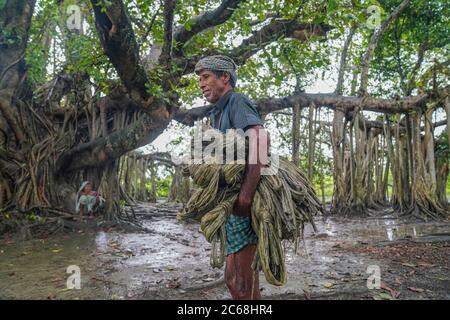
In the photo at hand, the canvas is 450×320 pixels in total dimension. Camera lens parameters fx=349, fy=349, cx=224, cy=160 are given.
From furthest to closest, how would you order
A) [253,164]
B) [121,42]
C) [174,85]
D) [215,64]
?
[174,85] → [121,42] → [215,64] → [253,164]

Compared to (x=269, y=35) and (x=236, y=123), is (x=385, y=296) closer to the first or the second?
(x=236, y=123)

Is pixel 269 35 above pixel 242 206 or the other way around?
above

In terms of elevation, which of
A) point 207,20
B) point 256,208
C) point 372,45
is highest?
point 372,45

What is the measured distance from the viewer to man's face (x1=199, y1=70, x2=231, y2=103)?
74.0 inches

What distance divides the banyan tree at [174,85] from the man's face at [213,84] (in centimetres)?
220

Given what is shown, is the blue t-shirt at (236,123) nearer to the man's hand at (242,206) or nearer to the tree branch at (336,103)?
the man's hand at (242,206)

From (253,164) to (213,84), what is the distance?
1.70 ft

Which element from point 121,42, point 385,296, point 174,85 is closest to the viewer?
point 385,296

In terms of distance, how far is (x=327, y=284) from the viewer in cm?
270

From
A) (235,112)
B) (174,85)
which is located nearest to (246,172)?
(235,112)

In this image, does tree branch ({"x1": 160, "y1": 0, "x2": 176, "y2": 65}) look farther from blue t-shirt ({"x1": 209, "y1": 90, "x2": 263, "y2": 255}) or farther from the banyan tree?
blue t-shirt ({"x1": 209, "y1": 90, "x2": 263, "y2": 255})

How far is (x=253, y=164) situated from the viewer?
1.67m

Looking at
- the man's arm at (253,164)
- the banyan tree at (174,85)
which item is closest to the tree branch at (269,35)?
the banyan tree at (174,85)
